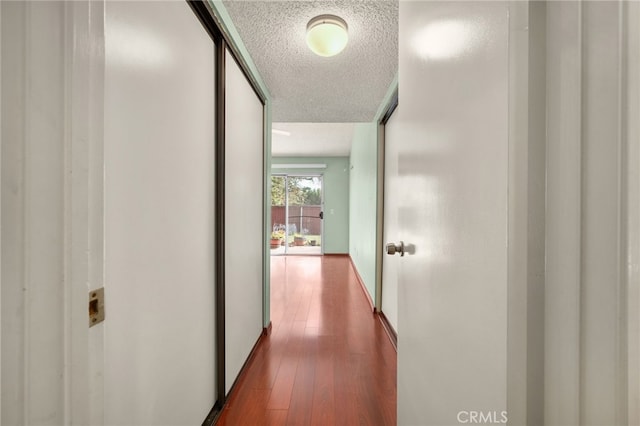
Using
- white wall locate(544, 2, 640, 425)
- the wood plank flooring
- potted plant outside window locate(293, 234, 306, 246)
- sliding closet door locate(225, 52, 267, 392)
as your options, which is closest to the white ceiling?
potted plant outside window locate(293, 234, 306, 246)

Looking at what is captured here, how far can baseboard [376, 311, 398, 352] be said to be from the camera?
7.64 feet

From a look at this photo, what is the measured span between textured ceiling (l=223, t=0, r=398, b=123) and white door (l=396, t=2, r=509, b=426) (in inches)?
25.2

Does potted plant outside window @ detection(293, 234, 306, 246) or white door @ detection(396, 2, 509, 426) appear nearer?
white door @ detection(396, 2, 509, 426)

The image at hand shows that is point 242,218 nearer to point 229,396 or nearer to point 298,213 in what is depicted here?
point 229,396

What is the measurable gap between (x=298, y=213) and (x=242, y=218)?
5.42 metres

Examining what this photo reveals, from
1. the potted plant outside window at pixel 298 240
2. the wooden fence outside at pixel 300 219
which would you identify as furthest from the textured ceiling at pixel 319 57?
the potted plant outside window at pixel 298 240

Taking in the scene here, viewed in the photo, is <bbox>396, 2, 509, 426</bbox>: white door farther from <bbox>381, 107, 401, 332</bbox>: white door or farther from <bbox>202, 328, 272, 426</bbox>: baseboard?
<bbox>381, 107, 401, 332</bbox>: white door

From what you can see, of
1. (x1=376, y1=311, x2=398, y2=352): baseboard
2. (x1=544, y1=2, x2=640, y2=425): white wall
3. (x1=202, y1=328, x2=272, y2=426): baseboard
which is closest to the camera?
(x1=544, y1=2, x2=640, y2=425): white wall

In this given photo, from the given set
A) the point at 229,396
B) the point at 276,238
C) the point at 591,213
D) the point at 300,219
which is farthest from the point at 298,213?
the point at 591,213

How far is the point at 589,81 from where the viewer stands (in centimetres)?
35

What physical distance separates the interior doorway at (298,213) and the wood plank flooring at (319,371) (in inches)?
151

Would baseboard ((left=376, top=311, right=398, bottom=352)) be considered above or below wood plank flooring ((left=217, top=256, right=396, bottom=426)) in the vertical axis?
above

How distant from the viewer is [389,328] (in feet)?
8.32
